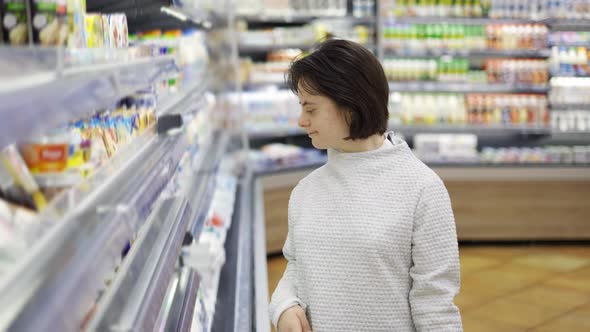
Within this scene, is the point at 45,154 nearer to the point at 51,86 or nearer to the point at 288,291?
the point at 51,86

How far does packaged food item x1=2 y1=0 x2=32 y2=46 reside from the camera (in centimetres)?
108

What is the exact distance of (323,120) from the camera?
152cm

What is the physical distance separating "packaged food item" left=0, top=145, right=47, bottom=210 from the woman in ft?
2.34

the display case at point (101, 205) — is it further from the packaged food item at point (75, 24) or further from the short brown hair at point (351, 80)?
the short brown hair at point (351, 80)

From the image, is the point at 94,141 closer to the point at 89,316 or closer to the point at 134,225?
the point at 134,225

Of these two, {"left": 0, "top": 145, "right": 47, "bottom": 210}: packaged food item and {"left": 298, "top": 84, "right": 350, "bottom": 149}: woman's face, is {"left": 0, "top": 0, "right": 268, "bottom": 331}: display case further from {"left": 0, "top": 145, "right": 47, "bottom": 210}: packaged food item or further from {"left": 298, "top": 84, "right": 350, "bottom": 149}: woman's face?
{"left": 298, "top": 84, "right": 350, "bottom": 149}: woman's face

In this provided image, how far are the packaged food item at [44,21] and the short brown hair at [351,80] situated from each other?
0.54 meters

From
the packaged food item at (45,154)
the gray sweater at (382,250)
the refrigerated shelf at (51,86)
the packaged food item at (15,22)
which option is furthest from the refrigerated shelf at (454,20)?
the packaged food item at (45,154)

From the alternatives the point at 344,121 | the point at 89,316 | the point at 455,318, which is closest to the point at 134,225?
the point at 89,316

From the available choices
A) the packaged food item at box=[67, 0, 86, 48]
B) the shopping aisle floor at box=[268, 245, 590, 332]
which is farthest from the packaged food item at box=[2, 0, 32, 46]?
the shopping aisle floor at box=[268, 245, 590, 332]

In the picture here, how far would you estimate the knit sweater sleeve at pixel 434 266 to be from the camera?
1.45 meters

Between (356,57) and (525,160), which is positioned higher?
(356,57)

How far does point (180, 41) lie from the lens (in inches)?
135

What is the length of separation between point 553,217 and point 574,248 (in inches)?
12.0
